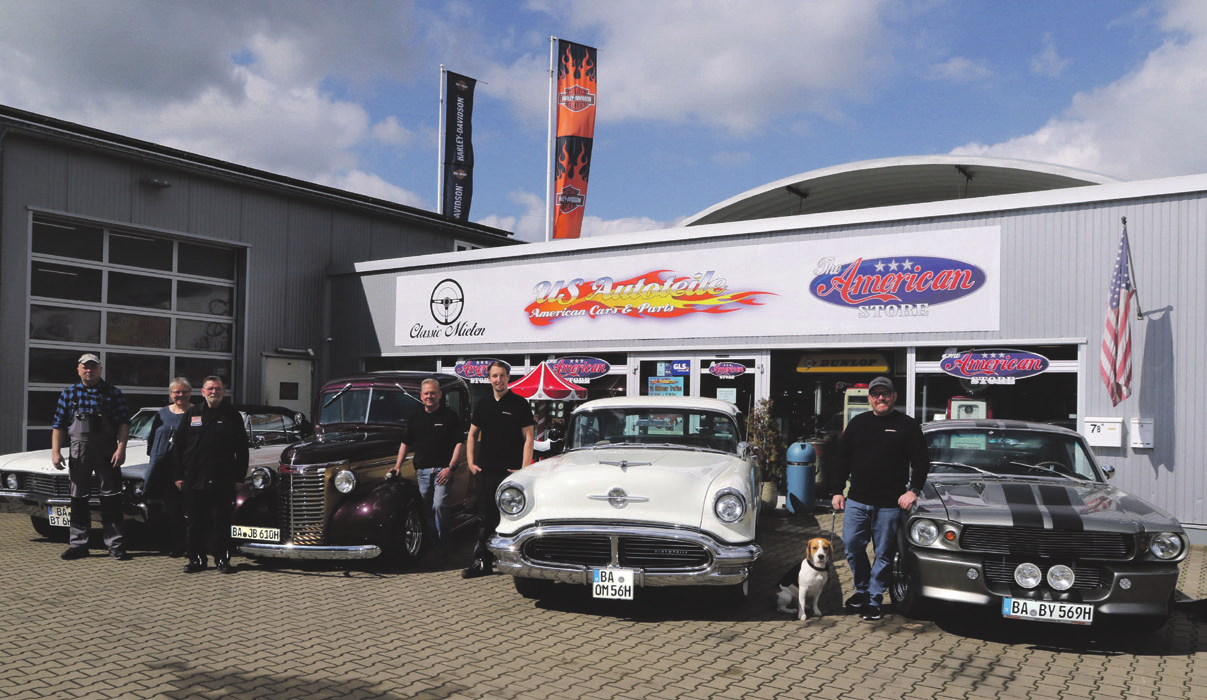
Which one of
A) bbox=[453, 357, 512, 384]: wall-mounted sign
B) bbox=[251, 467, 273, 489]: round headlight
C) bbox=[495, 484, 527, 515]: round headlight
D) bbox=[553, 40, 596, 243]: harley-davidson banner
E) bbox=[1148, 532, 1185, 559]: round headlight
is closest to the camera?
bbox=[1148, 532, 1185, 559]: round headlight

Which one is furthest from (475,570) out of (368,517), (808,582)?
(808,582)

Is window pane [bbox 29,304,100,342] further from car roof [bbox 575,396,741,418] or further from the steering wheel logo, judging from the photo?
car roof [bbox 575,396,741,418]

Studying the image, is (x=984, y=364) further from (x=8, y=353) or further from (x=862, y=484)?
(x=8, y=353)

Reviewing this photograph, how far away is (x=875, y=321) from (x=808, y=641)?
6.77 meters

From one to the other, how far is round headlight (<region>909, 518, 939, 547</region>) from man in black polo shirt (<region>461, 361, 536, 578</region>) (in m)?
3.16

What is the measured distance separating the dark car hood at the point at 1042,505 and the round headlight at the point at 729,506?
121 cm

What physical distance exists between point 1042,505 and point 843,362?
631cm

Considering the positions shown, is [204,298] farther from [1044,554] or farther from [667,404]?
[1044,554]

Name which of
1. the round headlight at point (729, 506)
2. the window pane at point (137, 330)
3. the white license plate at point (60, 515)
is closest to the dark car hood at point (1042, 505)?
the round headlight at point (729, 506)

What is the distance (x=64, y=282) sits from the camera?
44.9 feet

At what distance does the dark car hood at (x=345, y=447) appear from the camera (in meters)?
7.19

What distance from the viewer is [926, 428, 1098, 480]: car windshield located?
6312mm

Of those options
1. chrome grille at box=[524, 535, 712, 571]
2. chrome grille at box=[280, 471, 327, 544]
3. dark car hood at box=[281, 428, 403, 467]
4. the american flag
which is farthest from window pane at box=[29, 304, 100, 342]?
the american flag

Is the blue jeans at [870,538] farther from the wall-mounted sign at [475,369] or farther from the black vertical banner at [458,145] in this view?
the black vertical banner at [458,145]
